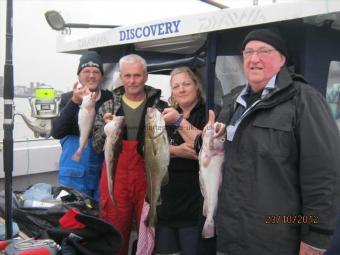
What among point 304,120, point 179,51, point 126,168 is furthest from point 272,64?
point 179,51

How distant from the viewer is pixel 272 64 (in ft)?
6.88

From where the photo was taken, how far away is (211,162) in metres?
2.22

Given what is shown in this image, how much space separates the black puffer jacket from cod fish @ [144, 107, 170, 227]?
1.58 feet

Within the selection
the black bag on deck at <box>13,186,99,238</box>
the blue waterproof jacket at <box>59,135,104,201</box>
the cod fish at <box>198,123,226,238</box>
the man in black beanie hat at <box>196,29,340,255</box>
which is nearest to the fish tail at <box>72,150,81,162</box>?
the blue waterproof jacket at <box>59,135,104,201</box>

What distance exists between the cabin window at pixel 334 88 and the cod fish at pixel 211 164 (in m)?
0.83

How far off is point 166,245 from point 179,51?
6.00ft

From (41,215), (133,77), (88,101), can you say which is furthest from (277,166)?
(41,215)

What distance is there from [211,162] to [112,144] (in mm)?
798

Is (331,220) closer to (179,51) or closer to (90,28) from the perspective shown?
(179,51)

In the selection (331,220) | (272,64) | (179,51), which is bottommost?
(331,220)

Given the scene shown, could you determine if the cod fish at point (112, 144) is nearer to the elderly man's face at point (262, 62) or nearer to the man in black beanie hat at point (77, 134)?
the man in black beanie hat at point (77, 134)

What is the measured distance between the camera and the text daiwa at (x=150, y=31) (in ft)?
9.49
